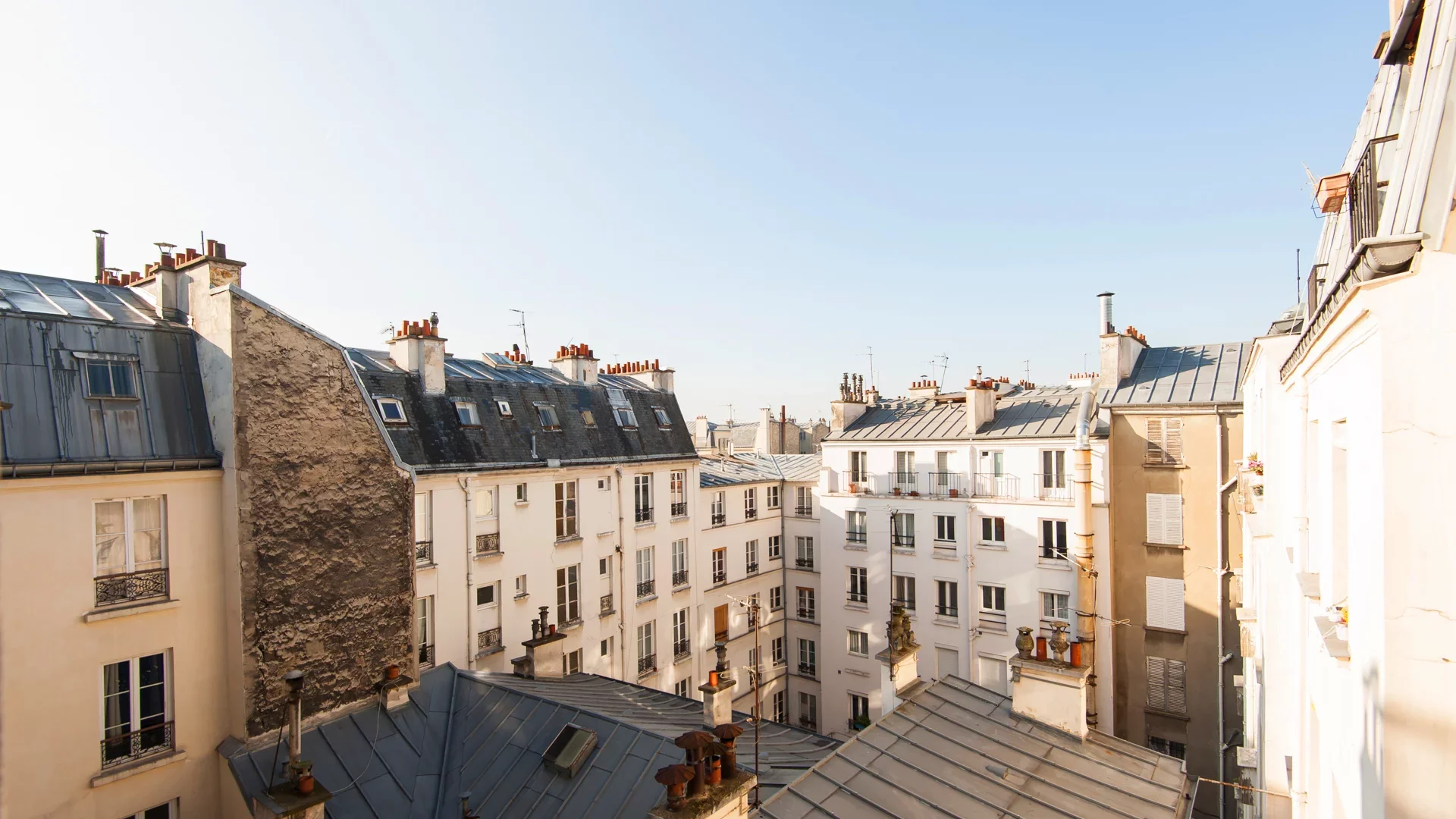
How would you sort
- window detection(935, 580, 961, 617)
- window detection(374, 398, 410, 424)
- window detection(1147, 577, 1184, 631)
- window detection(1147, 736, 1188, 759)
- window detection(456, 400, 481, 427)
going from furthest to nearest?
window detection(935, 580, 961, 617)
window detection(1147, 577, 1184, 631)
window detection(1147, 736, 1188, 759)
window detection(456, 400, 481, 427)
window detection(374, 398, 410, 424)

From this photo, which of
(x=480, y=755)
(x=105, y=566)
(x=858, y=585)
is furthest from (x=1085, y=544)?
(x=105, y=566)

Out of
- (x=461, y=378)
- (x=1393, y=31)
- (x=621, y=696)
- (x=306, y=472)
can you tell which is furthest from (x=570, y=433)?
(x=1393, y=31)

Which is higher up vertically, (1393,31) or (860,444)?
(1393,31)

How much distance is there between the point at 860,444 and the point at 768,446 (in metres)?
14.1

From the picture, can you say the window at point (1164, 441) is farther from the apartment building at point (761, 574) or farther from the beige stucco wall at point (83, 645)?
the beige stucco wall at point (83, 645)

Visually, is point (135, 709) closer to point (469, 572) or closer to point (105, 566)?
point (105, 566)

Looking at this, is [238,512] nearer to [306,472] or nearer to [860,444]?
[306,472]

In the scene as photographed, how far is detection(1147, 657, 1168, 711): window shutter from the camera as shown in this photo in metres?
22.0

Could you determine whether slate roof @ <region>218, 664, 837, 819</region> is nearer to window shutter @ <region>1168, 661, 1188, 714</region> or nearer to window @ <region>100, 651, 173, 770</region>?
window @ <region>100, 651, 173, 770</region>

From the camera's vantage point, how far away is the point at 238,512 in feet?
32.2

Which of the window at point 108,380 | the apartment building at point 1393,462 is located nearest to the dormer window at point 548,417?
the window at point 108,380

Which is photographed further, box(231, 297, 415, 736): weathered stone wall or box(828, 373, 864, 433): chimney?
box(828, 373, 864, 433): chimney

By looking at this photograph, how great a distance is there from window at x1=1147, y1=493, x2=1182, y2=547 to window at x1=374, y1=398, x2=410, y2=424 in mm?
23138

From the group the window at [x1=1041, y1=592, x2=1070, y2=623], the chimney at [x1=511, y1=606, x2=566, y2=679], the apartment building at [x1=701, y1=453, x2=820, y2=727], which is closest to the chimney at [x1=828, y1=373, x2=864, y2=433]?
the apartment building at [x1=701, y1=453, x2=820, y2=727]
